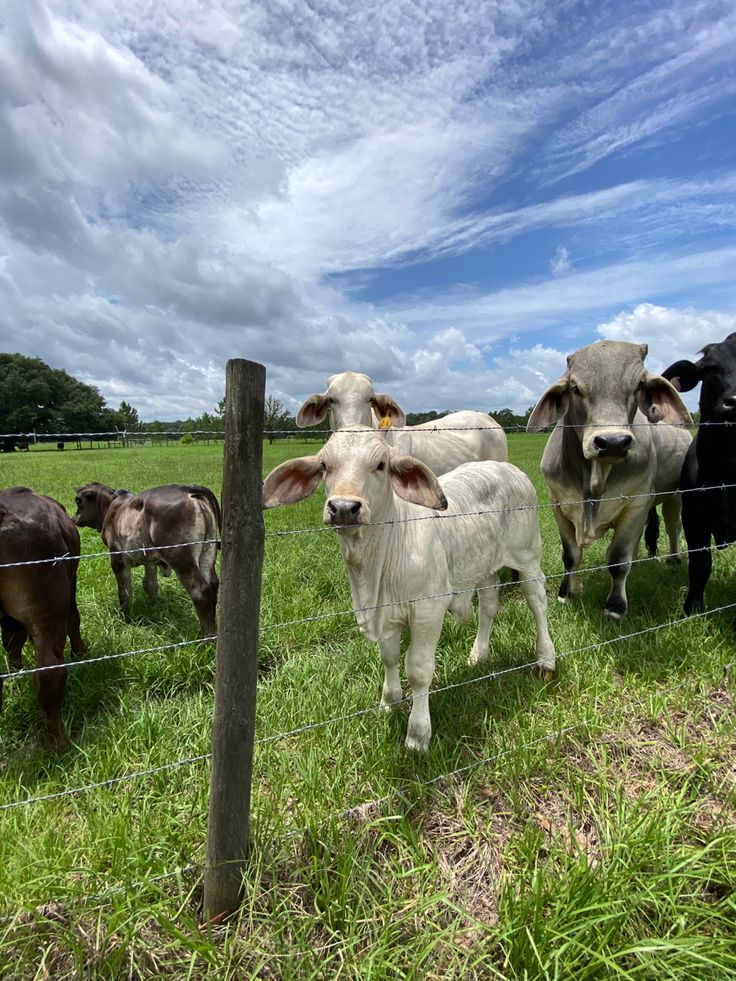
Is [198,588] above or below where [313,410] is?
below

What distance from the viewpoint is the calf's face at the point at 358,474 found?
7.90 feet

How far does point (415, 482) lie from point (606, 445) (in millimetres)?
Result: 1527

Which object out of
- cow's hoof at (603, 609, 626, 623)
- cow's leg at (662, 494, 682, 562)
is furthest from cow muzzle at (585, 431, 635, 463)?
cow's leg at (662, 494, 682, 562)

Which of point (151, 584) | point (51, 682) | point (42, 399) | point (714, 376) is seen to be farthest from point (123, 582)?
point (42, 399)

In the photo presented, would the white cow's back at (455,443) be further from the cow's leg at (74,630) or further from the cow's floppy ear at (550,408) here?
the cow's leg at (74,630)

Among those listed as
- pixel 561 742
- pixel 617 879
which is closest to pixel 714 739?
pixel 561 742

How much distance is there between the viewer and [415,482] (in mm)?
Answer: 2541

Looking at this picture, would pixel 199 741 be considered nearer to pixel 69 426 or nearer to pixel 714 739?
pixel 714 739

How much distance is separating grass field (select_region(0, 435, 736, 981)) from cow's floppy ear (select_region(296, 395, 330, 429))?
2404 millimetres

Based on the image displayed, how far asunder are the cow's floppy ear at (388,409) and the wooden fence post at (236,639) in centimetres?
367

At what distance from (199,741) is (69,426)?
69.9 meters

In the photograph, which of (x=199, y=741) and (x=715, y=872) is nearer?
(x=715, y=872)

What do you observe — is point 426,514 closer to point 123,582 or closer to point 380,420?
point 380,420

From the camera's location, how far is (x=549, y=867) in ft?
6.93
